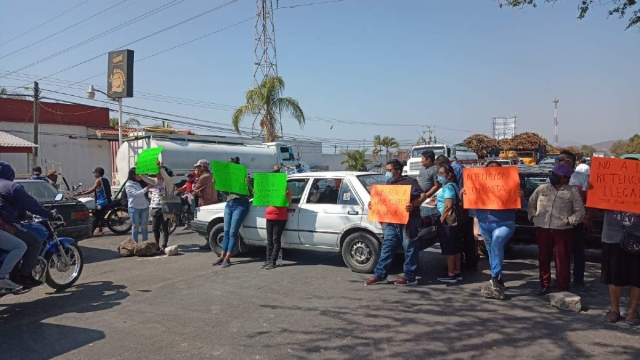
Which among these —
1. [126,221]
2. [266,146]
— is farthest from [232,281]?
[266,146]

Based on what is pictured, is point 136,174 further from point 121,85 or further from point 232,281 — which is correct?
point 121,85

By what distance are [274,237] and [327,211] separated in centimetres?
100

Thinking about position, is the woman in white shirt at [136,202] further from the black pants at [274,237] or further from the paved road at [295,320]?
the black pants at [274,237]

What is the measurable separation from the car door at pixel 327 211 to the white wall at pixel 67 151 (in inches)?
902

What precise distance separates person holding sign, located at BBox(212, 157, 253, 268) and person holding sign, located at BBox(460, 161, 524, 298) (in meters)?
3.94

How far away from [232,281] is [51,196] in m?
4.99

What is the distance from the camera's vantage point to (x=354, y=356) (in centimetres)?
392

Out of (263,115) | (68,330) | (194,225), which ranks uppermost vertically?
(263,115)

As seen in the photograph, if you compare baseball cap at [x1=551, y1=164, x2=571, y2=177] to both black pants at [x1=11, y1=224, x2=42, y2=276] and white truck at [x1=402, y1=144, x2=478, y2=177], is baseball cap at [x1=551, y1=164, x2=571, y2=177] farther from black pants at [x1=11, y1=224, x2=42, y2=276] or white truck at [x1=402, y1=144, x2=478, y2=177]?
white truck at [x1=402, y1=144, x2=478, y2=177]

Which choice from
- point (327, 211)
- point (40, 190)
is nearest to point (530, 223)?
point (327, 211)

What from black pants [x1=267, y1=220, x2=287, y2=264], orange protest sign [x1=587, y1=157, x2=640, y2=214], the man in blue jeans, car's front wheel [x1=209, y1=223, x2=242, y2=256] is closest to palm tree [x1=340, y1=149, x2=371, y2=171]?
car's front wheel [x1=209, y1=223, x2=242, y2=256]

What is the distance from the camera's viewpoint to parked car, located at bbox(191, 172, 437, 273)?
6807mm

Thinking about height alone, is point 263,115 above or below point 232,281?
above

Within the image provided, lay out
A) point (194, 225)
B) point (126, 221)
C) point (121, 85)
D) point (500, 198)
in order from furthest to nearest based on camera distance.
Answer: point (121, 85) → point (126, 221) → point (194, 225) → point (500, 198)
